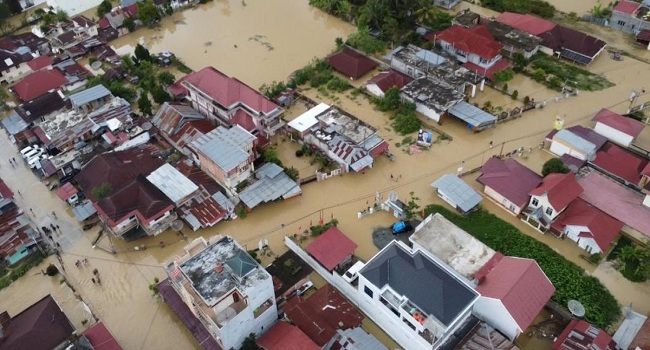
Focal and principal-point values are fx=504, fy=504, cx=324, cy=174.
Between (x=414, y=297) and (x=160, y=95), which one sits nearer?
(x=414, y=297)

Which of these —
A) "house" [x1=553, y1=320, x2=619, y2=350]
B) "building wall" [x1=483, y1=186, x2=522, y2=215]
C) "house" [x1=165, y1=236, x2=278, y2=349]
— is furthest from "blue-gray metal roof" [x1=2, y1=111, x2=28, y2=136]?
"house" [x1=553, y1=320, x2=619, y2=350]

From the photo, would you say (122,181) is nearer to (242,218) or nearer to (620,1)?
(242,218)

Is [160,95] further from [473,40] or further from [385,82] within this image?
[473,40]

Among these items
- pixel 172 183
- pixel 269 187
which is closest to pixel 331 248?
pixel 269 187

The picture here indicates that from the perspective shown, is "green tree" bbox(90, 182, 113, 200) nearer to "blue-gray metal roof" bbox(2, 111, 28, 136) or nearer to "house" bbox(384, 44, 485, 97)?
"blue-gray metal roof" bbox(2, 111, 28, 136)

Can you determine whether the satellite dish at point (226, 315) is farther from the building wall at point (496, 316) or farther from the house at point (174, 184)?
the building wall at point (496, 316)

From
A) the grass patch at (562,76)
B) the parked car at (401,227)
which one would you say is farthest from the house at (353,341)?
the grass patch at (562,76)
